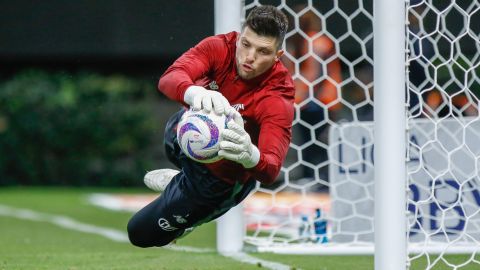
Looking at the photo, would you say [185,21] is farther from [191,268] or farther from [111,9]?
[191,268]

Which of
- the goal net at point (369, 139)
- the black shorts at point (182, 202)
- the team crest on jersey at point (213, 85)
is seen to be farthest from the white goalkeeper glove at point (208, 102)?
the goal net at point (369, 139)

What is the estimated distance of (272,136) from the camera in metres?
4.64

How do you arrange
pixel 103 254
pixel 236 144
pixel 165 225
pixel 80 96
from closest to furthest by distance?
pixel 236 144, pixel 165 225, pixel 103 254, pixel 80 96

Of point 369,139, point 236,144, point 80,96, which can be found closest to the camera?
point 236,144

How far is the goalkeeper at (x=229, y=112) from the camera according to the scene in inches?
175

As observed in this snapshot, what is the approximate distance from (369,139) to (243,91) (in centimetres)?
253

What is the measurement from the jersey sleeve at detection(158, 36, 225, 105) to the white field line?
5.12 ft

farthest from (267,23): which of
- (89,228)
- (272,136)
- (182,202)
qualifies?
(89,228)

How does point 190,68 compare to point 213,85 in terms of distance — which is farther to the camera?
point 213,85

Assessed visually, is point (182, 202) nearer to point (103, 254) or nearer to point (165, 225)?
point (165, 225)

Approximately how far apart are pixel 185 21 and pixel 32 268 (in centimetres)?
711

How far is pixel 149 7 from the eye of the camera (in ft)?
44.6

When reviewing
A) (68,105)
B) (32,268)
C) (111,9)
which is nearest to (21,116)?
(68,105)

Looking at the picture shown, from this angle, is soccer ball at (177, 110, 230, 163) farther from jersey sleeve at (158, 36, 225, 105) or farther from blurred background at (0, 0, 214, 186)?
blurred background at (0, 0, 214, 186)
